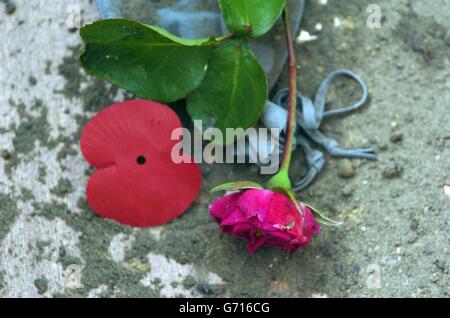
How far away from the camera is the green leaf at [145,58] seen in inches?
34.4

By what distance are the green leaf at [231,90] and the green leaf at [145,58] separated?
16 mm

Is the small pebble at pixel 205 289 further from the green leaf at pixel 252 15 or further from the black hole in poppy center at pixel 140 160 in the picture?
the green leaf at pixel 252 15

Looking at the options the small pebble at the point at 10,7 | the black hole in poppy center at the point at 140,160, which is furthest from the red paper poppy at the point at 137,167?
the small pebble at the point at 10,7

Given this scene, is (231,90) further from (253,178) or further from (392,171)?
(392,171)

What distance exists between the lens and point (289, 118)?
924 mm

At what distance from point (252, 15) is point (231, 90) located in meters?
0.09

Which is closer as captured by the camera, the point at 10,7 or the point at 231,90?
the point at 231,90

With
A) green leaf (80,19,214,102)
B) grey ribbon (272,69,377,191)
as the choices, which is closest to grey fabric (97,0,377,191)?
grey ribbon (272,69,377,191)

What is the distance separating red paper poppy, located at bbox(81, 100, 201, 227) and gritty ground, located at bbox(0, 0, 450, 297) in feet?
0.06

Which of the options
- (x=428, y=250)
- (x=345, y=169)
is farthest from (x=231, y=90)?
(x=428, y=250)

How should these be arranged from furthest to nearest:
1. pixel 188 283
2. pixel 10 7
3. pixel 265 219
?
1. pixel 10 7
2. pixel 188 283
3. pixel 265 219

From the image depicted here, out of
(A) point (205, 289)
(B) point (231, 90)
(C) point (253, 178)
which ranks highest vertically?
(B) point (231, 90)

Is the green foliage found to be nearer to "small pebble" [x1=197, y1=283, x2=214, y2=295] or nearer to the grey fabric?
the grey fabric
